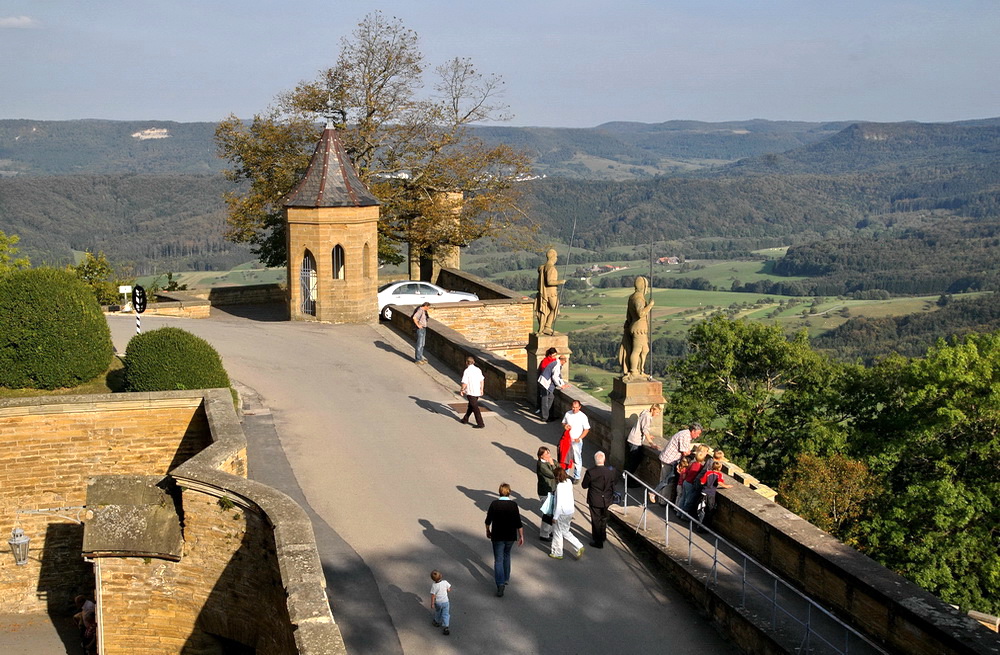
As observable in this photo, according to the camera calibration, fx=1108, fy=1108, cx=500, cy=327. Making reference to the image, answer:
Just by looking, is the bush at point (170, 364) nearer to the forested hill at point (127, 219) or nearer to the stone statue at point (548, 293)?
the stone statue at point (548, 293)

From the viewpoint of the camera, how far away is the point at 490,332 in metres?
27.8

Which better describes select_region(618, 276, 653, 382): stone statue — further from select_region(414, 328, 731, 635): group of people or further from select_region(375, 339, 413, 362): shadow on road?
select_region(375, 339, 413, 362): shadow on road

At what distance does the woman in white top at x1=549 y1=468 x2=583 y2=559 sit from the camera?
11.7m

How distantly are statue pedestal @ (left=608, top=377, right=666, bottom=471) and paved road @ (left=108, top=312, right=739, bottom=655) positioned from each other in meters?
1.28

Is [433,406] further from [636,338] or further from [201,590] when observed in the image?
[201,590]

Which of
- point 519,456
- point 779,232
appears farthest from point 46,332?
point 779,232

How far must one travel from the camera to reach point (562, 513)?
11734 mm

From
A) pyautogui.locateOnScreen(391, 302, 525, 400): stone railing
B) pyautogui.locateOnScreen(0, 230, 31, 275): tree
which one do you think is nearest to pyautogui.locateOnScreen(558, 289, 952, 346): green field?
pyautogui.locateOnScreen(0, 230, 31, 275): tree

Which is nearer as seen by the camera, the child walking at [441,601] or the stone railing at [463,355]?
the child walking at [441,601]

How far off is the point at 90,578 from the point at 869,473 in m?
25.7

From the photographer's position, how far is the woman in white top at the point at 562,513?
11.7m

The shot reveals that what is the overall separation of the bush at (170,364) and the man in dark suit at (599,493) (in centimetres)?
715

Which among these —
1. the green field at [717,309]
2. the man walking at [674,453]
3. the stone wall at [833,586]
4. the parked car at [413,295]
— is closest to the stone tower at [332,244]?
the parked car at [413,295]

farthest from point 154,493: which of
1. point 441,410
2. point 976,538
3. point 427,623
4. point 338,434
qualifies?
point 976,538
